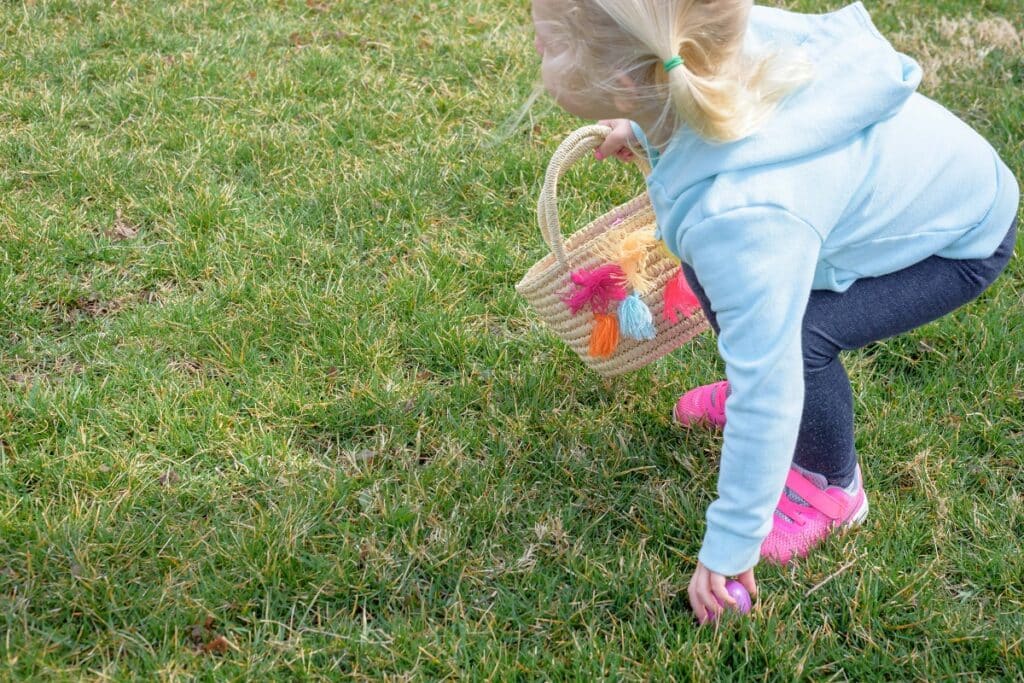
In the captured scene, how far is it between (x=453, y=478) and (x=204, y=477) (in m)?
0.60

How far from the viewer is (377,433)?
272 cm

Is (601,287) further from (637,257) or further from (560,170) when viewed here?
(560,170)

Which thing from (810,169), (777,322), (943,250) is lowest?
(943,250)

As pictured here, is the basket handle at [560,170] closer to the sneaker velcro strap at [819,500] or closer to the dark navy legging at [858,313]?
the dark navy legging at [858,313]

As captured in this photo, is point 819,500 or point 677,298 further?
point 677,298

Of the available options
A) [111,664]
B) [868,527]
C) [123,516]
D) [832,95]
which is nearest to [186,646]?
[111,664]

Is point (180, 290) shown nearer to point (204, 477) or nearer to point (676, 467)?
point (204, 477)

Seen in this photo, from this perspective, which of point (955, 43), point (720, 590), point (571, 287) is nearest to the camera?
point (720, 590)

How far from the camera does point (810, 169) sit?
1.93m

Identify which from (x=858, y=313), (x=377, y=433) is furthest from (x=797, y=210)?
(x=377, y=433)

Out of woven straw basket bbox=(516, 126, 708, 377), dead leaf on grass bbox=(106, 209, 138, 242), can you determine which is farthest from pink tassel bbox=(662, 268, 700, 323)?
dead leaf on grass bbox=(106, 209, 138, 242)

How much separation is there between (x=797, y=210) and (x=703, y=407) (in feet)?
2.97

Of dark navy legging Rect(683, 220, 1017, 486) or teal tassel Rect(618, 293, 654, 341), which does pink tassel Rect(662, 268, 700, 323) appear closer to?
teal tassel Rect(618, 293, 654, 341)

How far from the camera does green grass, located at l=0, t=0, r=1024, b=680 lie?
2172 mm
